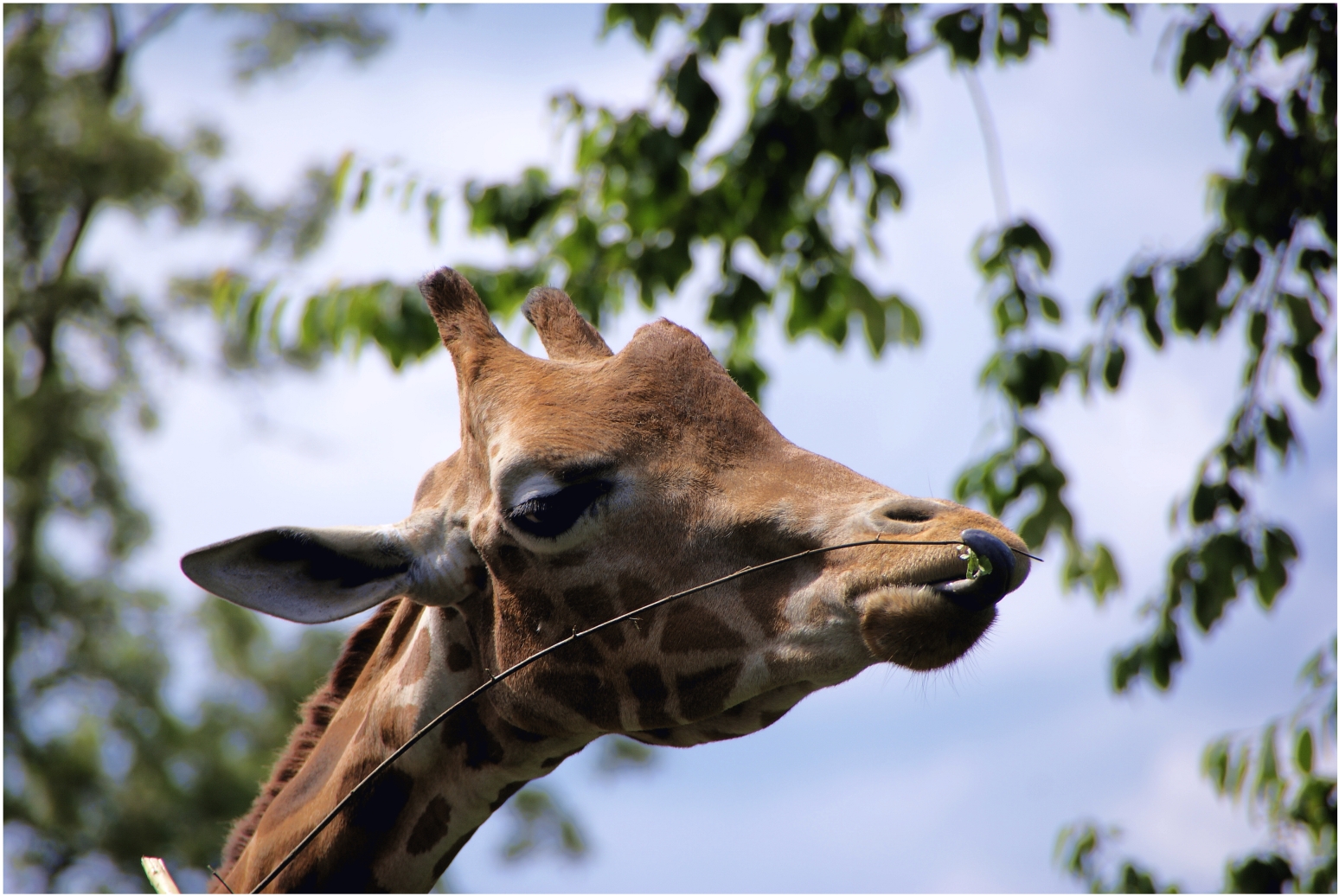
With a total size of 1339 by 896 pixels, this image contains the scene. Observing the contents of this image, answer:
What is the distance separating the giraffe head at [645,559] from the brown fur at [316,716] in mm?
650

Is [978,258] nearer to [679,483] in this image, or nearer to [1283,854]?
[1283,854]

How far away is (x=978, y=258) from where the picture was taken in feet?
19.8

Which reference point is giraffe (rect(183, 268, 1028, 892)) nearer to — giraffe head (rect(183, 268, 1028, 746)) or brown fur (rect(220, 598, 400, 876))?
giraffe head (rect(183, 268, 1028, 746))

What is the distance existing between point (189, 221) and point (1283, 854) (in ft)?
52.3

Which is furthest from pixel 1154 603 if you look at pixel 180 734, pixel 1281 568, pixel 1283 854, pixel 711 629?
pixel 180 734

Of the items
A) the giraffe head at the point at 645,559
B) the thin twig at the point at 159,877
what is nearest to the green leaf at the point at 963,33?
the giraffe head at the point at 645,559

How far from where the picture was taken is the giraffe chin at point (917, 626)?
94.3 inches

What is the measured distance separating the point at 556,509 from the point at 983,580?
3.25 feet

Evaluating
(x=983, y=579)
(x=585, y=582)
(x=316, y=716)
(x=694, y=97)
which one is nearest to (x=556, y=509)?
(x=585, y=582)

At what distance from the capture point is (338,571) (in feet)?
9.82

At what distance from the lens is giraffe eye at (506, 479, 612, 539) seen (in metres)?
2.77

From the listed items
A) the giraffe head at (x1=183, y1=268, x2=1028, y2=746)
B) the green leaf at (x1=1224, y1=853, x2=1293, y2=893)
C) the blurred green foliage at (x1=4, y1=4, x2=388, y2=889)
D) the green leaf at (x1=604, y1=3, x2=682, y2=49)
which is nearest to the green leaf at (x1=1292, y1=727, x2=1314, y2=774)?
the green leaf at (x1=1224, y1=853, x2=1293, y2=893)

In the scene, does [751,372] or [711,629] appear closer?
[711,629]

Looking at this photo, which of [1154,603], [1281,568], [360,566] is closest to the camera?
[360,566]
